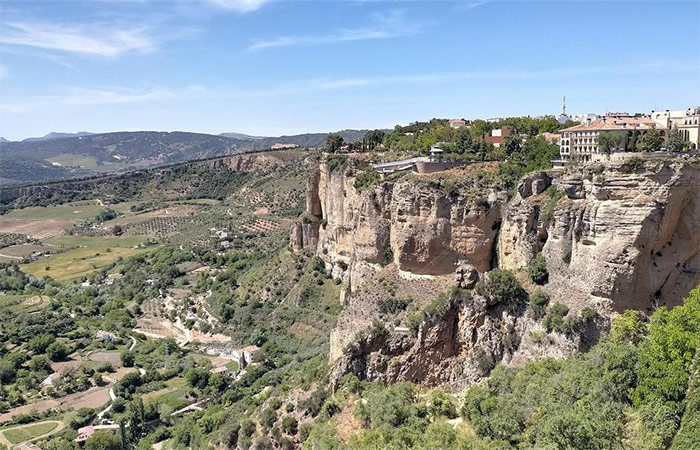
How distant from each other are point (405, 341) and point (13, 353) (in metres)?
53.2

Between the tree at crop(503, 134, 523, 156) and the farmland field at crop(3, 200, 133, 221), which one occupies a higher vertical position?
the tree at crop(503, 134, 523, 156)

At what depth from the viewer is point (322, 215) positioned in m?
60.8

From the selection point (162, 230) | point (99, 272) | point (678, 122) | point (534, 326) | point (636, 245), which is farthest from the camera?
point (162, 230)

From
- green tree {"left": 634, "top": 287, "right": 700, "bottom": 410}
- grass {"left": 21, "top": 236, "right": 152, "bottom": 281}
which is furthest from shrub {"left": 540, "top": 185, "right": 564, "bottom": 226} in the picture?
grass {"left": 21, "top": 236, "right": 152, "bottom": 281}

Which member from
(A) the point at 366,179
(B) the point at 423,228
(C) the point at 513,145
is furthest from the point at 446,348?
(C) the point at 513,145

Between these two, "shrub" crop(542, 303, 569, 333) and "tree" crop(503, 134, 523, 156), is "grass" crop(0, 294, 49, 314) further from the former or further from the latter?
"shrub" crop(542, 303, 569, 333)

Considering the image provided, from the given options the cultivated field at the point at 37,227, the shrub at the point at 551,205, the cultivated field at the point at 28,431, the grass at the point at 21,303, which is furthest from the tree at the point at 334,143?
the cultivated field at the point at 37,227

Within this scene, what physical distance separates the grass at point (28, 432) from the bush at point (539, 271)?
4066 centimetres

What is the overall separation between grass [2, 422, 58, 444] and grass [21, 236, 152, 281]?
5306cm

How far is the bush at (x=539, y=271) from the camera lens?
29188mm

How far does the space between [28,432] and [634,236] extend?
154 feet

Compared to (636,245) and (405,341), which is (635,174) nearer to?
(636,245)

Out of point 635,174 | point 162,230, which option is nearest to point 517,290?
point 635,174

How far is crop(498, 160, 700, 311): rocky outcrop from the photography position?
25234mm
